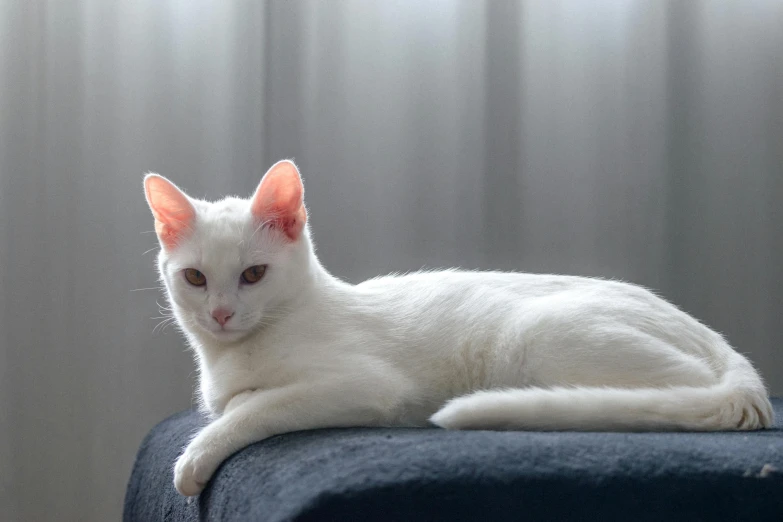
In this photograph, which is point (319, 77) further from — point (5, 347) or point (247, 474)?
point (247, 474)

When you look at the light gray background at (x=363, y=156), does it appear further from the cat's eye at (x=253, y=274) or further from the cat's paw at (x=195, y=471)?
the cat's paw at (x=195, y=471)

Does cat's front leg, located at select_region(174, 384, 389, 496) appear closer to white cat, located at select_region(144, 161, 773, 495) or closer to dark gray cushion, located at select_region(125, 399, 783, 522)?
white cat, located at select_region(144, 161, 773, 495)

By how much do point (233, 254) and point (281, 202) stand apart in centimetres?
14

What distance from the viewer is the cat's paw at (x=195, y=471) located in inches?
42.0

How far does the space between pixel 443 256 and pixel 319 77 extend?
645 millimetres

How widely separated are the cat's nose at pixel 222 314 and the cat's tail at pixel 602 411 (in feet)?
1.30

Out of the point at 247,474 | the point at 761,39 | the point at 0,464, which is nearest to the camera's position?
the point at 247,474

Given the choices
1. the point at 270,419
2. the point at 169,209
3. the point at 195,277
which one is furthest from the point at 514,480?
the point at 169,209

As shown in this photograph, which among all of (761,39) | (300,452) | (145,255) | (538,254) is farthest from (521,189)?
(300,452)

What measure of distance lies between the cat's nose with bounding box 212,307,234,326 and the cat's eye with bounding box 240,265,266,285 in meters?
0.08

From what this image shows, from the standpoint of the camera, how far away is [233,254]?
1.30 m

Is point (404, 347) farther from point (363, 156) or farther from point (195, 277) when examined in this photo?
point (363, 156)

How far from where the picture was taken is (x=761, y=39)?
2.40 m

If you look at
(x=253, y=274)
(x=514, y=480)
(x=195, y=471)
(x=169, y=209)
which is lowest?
(x=195, y=471)
